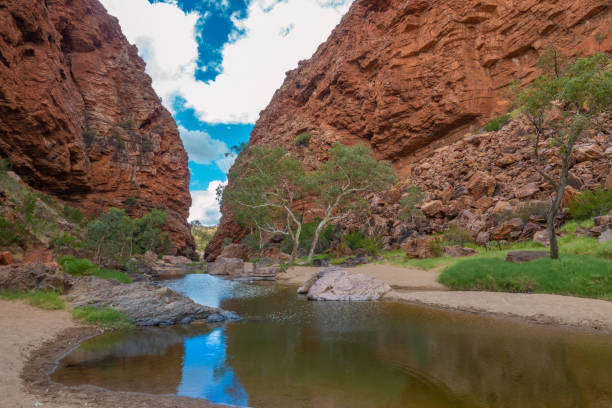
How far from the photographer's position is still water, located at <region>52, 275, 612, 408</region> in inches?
202

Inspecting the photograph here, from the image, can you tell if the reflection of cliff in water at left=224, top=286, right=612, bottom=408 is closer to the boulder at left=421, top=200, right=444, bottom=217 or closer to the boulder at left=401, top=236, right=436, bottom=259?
the boulder at left=401, top=236, right=436, bottom=259

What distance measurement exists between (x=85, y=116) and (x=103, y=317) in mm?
55839

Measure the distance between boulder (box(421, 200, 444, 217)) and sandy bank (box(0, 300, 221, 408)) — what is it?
27.0 meters

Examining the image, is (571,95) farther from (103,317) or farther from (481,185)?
(103,317)

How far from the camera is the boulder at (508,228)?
19.8m

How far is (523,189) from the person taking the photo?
2353 cm

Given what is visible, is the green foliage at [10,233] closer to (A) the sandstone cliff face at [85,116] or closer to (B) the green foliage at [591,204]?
(A) the sandstone cliff face at [85,116]

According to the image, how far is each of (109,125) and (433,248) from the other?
57.5m

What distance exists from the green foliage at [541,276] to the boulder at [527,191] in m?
10.7

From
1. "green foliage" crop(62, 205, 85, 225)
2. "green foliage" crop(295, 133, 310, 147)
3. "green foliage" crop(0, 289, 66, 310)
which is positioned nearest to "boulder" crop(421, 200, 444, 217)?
"green foliage" crop(0, 289, 66, 310)

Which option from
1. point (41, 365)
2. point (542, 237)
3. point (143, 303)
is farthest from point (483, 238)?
point (41, 365)

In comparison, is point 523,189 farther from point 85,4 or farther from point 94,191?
point 85,4

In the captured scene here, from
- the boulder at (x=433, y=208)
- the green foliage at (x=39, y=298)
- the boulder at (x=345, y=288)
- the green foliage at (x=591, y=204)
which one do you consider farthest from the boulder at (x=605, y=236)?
the green foliage at (x=39, y=298)

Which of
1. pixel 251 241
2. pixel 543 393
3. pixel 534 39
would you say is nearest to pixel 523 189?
pixel 543 393
